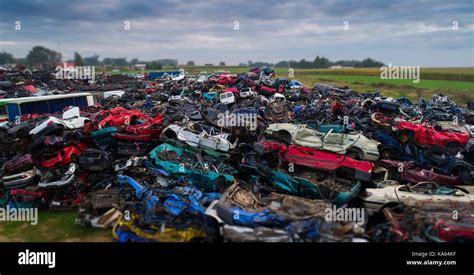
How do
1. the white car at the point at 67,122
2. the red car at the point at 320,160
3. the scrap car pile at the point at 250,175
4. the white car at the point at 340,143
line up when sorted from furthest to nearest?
the white car at the point at 67,122
the white car at the point at 340,143
the red car at the point at 320,160
the scrap car pile at the point at 250,175

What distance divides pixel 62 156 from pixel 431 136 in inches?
580

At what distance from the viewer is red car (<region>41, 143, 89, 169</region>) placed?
11445 millimetres

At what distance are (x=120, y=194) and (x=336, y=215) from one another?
6782 mm

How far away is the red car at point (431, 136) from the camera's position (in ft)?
42.1

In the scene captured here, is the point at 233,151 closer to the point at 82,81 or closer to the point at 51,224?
the point at 51,224

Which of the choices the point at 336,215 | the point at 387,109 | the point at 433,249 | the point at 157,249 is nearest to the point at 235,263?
the point at 157,249

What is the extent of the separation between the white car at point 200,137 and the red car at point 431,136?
287 inches

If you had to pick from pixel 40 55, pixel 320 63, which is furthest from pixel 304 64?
pixel 40 55

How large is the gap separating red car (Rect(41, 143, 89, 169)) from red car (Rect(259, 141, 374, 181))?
7239 mm

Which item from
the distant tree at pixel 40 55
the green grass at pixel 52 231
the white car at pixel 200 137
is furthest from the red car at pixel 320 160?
the distant tree at pixel 40 55

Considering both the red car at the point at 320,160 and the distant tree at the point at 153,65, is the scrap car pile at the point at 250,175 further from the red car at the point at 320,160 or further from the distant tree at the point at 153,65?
the distant tree at the point at 153,65

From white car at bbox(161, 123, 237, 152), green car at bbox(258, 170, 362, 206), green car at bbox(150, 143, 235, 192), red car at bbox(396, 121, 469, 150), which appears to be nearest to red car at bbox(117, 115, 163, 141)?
white car at bbox(161, 123, 237, 152)

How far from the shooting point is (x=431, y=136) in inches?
505

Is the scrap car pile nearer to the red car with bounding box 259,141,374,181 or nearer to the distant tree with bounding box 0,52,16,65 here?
the red car with bounding box 259,141,374,181
